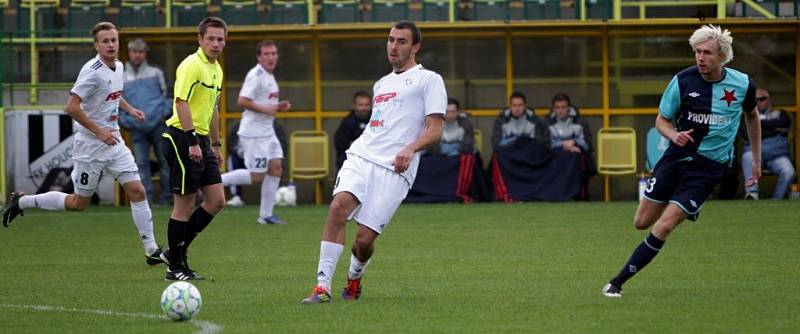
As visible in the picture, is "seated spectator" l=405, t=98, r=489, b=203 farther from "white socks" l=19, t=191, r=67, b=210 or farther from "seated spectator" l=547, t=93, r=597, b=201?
"white socks" l=19, t=191, r=67, b=210

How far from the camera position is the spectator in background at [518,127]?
21797 millimetres

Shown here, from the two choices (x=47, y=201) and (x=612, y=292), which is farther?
(x=47, y=201)

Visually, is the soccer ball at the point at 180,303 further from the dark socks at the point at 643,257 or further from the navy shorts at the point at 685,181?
the navy shorts at the point at 685,181

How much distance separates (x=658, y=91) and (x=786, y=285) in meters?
13.1

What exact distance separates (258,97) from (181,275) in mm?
6766

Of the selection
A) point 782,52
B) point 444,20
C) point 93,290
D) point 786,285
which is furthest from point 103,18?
point 786,285

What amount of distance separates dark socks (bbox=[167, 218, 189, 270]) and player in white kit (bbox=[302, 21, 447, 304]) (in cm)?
207

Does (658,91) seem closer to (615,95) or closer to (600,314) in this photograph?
(615,95)

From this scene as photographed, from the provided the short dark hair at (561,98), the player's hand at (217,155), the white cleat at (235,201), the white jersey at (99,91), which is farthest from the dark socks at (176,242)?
the short dark hair at (561,98)

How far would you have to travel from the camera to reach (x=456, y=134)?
863 inches

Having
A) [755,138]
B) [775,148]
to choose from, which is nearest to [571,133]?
[775,148]

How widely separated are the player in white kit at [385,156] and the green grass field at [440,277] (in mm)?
385

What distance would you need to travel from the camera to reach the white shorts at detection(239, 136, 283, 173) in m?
17.4

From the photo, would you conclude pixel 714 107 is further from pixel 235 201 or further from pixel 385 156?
pixel 235 201
